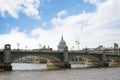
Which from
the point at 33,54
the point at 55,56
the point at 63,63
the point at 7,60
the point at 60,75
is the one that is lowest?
the point at 60,75

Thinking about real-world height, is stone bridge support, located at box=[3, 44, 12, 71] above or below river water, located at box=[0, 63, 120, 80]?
above

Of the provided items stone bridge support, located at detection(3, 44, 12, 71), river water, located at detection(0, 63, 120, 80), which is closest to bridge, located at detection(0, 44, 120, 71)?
stone bridge support, located at detection(3, 44, 12, 71)

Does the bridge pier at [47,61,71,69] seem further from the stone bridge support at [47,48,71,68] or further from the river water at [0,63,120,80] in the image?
the river water at [0,63,120,80]

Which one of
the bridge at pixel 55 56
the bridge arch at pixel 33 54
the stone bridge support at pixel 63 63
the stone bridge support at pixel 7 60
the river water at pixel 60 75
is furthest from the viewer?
the stone bridge support at pixel 63 63

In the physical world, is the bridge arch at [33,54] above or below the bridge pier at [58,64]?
above

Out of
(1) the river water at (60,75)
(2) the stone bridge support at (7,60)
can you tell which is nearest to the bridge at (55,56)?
(2) the stone bridge support at (7,60)

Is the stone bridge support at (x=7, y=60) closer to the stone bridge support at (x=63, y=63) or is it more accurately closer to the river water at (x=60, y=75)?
the river water at (x=60, y=75)

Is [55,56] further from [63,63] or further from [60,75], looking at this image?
[60,75]

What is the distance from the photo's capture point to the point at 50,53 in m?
Answer: 113

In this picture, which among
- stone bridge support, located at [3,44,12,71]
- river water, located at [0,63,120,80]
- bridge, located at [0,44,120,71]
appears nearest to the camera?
river water, located at [0,63,120,80]

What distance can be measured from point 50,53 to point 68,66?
34.1 feet

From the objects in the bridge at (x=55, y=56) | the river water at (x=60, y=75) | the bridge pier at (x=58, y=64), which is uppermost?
the bridge at (x=55, y=56)

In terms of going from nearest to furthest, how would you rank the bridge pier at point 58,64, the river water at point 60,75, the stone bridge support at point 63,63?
the river water at point 60,75, the bridge pier at point 58,64, the stone bridge support at point 63,63

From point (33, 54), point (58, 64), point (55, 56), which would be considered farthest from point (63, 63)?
point (33, 54)
